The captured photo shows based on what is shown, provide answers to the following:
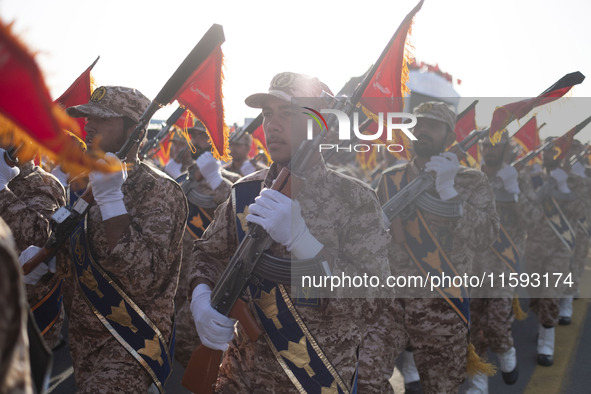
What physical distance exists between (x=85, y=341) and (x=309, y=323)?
1367mm

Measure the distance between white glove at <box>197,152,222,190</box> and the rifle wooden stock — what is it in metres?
3.46

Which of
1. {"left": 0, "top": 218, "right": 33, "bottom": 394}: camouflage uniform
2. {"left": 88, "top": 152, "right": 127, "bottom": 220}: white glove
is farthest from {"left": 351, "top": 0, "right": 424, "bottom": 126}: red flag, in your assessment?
{"left": 0, "top": 218, "right": 33, "bottom": 394}: camouflage uniform

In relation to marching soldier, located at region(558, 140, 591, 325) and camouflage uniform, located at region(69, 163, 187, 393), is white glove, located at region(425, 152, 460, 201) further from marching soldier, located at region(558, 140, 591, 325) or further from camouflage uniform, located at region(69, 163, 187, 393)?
marching soldier, located at region(558, 140, 591, 325)

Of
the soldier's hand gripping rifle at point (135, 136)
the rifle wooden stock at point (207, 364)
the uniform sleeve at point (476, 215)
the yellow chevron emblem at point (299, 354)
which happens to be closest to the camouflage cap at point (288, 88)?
the soldier's hand gripping rifle at point (135, 136)

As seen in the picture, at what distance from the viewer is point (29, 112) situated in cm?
100

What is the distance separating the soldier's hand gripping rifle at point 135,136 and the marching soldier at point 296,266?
69 cm

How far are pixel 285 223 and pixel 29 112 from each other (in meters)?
1.56

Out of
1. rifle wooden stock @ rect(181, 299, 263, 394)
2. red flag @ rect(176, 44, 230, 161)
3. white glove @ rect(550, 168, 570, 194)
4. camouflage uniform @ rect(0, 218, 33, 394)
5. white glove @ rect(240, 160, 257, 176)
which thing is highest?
camouflage uniform @ rect(0, 218, 33, 394)

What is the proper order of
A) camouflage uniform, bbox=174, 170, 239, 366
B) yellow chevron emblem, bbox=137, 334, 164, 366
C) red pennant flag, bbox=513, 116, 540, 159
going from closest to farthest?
yellow chevron emblem, bbox=137, 334, 164, 366
camouflage uniform, bbox=174, 170, 239, 366
red pennant flag, bbox=513, 116, 540, 159

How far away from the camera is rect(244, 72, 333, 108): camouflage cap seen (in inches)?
105

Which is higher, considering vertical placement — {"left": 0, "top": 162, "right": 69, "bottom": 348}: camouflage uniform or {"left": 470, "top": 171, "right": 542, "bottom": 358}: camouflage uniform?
{"left": 0, "top": 162, "right": 69, "bottom": 348}: camouflage uniform

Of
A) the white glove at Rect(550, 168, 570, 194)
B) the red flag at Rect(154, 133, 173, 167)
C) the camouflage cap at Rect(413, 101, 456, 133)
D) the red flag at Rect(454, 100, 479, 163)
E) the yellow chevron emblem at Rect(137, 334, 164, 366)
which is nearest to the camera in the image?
the yellow chevron emblem at Rect(137, 334, 164, 366)

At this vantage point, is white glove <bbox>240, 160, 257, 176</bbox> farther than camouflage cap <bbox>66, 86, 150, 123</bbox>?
Yes

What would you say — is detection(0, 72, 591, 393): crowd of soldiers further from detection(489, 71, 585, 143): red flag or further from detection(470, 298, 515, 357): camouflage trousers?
detection(470, 298, 515, 357): camouflage trousers
